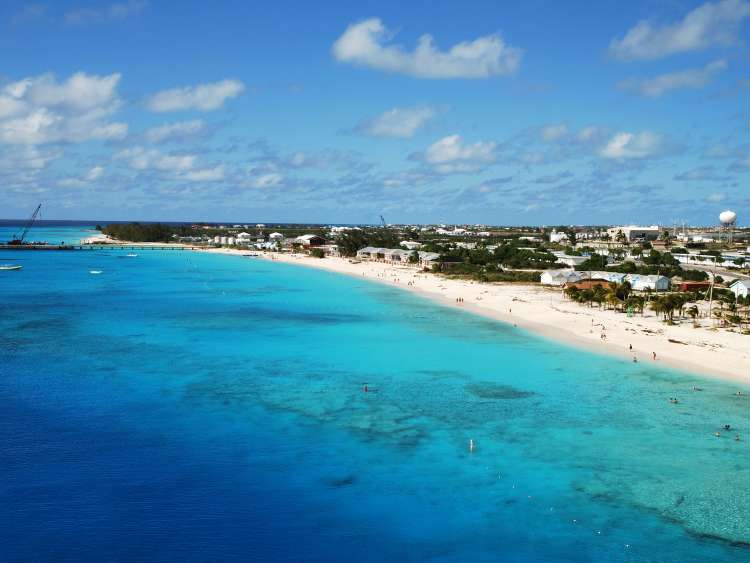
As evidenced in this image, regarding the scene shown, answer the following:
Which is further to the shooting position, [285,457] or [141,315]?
[141,315]

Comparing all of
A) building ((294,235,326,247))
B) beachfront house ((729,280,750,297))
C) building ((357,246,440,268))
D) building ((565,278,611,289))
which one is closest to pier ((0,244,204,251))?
building ((294,235,326,247))

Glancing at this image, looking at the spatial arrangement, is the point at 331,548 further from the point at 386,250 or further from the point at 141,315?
the point at 386,250

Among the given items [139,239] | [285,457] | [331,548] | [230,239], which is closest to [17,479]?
[285,457]

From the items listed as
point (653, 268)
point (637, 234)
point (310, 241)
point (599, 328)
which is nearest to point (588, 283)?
point (653, 268)

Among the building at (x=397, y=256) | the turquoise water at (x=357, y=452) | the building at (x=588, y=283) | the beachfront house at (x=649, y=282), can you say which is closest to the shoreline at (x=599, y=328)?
the building at (x=588, y=283)

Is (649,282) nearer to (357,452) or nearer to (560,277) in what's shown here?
(560,277)

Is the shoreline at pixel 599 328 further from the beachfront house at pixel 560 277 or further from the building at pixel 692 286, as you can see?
the building at pixel 692 286
